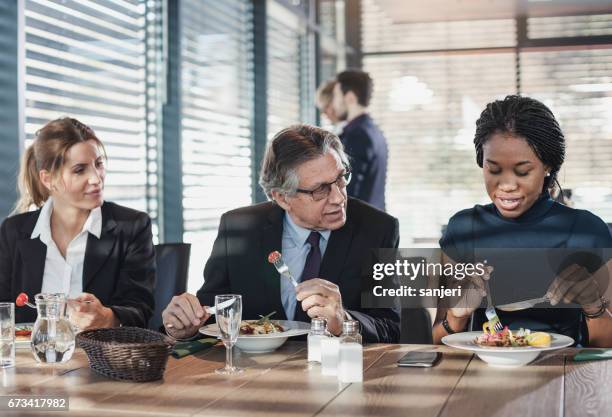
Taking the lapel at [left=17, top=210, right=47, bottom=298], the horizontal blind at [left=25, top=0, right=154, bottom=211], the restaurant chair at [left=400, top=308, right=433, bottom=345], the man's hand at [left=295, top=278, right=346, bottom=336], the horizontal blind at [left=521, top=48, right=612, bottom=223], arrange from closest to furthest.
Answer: the man's hand at [left=295, top=278, right=346, bottom=336] < the restaurant chair at [left=400, top=308, right=433, bottom=345] < the lapel at [left=17, top=210, right=47, bottom=298] < the horizontal blind at [left=25, top=0, right=154, bottom=211] < the horizontal blind at [left=521, top=48, right=612, bottom=223]

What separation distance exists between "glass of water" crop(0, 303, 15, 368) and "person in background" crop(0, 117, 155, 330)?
0.67 m

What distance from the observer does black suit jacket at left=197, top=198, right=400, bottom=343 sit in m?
2.26

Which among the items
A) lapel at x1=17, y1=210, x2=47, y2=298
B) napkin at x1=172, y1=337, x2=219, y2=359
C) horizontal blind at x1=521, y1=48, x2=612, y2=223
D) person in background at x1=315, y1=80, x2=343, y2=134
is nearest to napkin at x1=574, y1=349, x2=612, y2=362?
napkin at x1=172, y1=337, x2=219, y2=359

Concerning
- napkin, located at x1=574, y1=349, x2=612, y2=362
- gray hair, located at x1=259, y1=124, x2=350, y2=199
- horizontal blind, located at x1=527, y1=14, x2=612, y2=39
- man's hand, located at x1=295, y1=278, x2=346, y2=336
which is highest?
horizontal blind, located at x1=527, y1=14, x2=612, y2=39

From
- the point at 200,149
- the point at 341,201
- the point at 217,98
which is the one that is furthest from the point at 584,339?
the point at 217,98

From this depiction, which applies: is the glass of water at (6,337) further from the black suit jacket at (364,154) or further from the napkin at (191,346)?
the black suit jacket at (364,154)

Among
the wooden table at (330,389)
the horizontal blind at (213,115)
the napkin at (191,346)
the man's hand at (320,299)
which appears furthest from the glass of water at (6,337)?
the horizontal blind at (213,115)

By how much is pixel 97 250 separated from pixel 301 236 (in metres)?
0.64

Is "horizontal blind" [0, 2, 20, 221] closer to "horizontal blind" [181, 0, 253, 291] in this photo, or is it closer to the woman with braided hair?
"horizontal blind" [181, 0, 253, 291]

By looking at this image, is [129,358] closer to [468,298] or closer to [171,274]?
[468,298]

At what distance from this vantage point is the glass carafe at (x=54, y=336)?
5.76 feet

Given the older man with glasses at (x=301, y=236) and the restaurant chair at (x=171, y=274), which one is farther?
the restaurant chair at (x=171, y=274)

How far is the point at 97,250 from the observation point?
8.36 feet

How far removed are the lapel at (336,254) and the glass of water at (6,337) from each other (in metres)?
0.81
